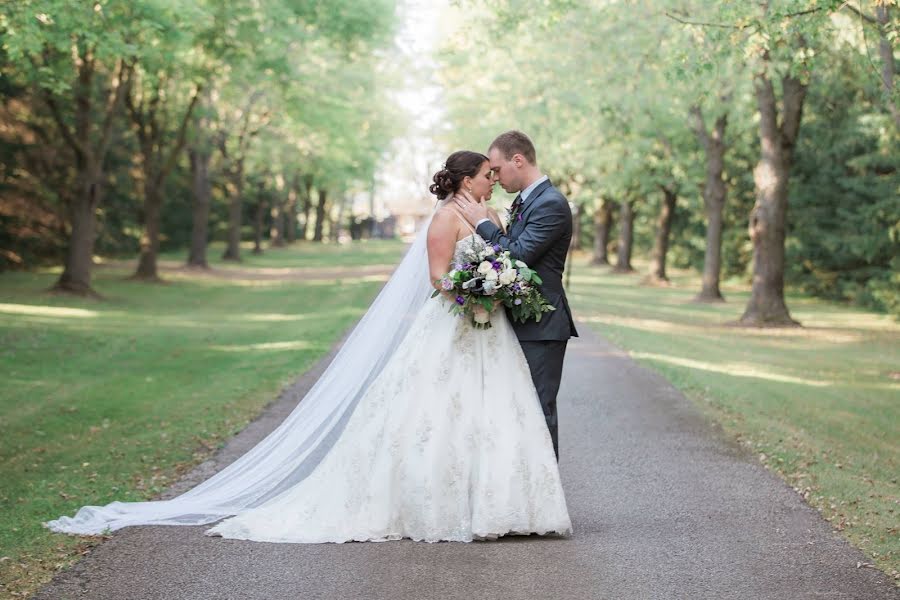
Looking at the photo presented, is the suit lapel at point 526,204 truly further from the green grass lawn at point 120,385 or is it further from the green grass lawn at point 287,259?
the green grass lawn at point 287,259

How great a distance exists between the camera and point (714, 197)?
32531 mm

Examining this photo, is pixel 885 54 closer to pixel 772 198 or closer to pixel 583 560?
pixel 583 560

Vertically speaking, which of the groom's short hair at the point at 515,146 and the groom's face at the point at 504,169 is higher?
the groom's short hair at the point at 515,146

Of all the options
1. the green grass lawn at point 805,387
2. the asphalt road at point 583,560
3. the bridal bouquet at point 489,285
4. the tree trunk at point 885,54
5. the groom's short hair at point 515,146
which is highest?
the tree trunk at point 885,54

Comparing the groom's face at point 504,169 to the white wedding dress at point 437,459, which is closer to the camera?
the white wedding dress at point 437,459

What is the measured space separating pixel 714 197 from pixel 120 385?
75.0ft

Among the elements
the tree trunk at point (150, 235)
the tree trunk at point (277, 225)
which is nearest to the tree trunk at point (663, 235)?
the tree trunk at point (150, 235)

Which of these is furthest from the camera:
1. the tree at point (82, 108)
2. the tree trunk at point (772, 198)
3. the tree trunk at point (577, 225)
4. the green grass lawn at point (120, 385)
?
the tree trunk at point (577, 225)

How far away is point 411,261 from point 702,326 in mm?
18636

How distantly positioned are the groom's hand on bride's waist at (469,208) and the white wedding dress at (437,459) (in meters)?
0.17

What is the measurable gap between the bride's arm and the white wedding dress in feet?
0.27

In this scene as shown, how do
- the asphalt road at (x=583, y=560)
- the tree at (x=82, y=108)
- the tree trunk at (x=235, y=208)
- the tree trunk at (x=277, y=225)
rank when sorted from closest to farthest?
the asphalt road at (x=583, y=560) → the tree at (x=82, y=108) → the tree trunk at (x=235, y=208) → the tree trunk at (x=277, y=225)

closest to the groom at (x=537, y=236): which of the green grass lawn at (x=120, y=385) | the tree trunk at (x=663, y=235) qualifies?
the green grass lawn at (x=120, y=385)

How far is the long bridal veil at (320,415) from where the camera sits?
23.6ft
